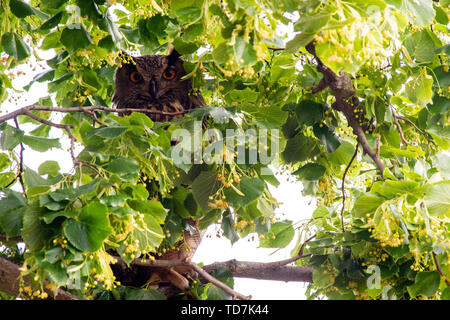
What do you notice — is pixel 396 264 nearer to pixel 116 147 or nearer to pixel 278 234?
pixel 278 234

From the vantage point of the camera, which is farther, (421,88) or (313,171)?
(313,171)

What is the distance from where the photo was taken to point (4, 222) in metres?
1.49

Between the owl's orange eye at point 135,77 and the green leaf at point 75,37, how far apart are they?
3.67 ft

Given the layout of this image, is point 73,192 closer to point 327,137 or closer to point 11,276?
point 11,276

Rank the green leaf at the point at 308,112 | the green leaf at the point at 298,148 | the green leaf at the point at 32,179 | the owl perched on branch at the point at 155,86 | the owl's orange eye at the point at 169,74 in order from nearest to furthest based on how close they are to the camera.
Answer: the green leaf at the point at 32,179 → the green leaf at the point at 308,112 → the green leaf at the point at 298,148 → the owl perched on branch at the point at 155,86 → the owl's orange eye at the point at 169,74

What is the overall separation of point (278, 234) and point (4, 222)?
1.32m

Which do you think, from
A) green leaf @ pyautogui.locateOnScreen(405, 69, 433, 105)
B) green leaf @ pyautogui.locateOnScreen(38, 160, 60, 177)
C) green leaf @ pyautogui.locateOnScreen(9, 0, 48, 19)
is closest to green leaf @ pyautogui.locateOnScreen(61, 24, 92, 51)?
green leaf @ pyautogui.locateOnScreen(9, 0, 48, 19)

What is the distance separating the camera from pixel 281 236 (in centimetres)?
246

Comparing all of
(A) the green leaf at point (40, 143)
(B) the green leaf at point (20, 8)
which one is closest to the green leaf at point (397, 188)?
(A) the green leaf at point (40, 143)

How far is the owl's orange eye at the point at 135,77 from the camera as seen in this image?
3.02m

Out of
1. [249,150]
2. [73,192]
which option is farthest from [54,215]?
[249,150]

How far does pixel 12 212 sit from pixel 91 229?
31 centimetres

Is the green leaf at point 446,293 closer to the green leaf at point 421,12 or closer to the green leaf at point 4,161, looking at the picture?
the green leaf at point 421,12
